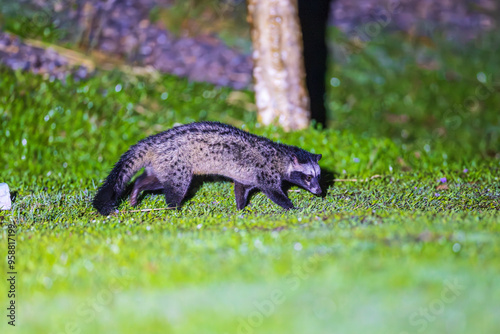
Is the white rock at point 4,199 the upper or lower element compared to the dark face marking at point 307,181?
upper

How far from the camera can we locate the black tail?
7.27m

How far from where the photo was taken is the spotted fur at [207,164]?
7523mm

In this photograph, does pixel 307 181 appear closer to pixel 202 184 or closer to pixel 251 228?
pixel 202 184

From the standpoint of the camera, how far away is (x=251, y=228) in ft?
20.2

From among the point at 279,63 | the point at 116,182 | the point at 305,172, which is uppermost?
the point at 279,63

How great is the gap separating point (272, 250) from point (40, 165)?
599cm

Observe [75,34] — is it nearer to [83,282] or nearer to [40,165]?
[40,165]

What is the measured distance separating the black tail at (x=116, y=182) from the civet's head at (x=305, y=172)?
2.11 metres

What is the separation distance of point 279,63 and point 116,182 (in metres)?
4.58

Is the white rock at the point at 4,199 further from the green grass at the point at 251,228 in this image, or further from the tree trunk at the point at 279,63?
the tree trunk at the point at 279,63

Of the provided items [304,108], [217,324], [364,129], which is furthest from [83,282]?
[364,129]

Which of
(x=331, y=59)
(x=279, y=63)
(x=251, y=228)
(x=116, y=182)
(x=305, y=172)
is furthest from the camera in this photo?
(x=331, y=59)

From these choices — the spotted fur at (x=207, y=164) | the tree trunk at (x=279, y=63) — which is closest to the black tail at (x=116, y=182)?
the spotted fur at (x=207, y=164)

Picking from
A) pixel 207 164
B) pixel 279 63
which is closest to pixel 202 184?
pixel 207 164
